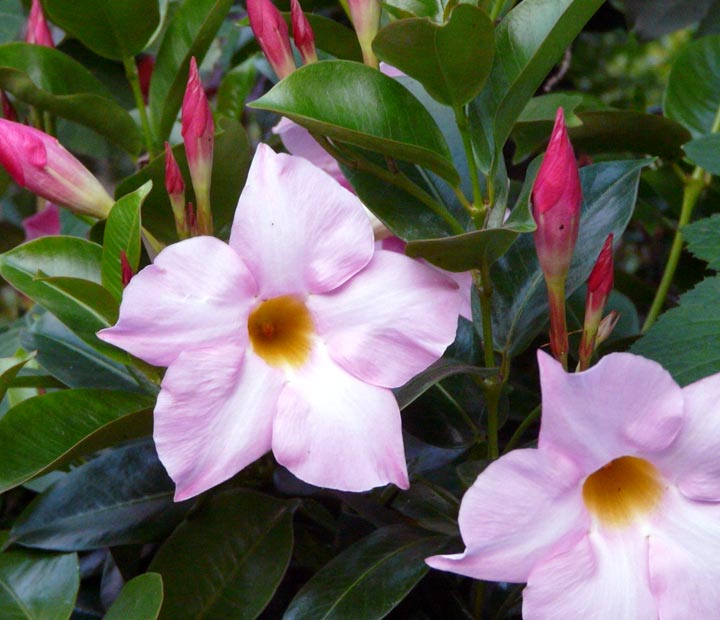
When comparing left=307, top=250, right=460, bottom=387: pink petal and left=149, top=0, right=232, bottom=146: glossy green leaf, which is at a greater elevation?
left=149, top=0, right=232, bottom=146: glossy green leaf

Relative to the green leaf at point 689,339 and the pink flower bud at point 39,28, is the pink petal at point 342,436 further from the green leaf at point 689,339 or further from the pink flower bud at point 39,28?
the pink flower bud at point 39,28

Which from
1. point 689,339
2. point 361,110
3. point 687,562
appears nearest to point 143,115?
point 361,110

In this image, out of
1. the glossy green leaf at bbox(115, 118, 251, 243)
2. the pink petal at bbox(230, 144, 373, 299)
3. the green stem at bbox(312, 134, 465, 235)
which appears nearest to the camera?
the pink petal at bbox(230, 144, 373, 299)

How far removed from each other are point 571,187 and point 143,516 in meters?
0.53

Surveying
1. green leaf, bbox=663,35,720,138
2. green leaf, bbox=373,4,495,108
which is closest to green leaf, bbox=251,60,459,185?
green leaf, bbox=373,4,495,108

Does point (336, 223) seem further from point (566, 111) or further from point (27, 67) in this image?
point (27, 67)

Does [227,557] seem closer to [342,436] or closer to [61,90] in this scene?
[342,436]

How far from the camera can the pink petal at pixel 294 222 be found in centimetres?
66

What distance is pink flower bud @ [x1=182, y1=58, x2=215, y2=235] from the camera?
29.1 inches

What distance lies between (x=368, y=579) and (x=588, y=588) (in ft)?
0.73

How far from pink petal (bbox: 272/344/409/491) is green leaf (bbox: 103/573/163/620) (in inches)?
6.7

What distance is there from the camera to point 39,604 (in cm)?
79

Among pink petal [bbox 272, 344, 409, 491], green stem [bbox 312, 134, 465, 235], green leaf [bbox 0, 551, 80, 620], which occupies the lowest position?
green leaf [bbox 0, 551, 80, 620]

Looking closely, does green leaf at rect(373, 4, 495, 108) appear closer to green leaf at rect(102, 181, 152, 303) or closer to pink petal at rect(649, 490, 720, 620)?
green leaf at rect(102, 181, 152, 303)
